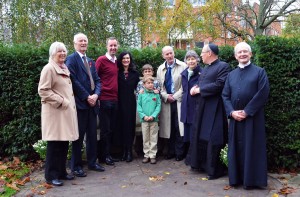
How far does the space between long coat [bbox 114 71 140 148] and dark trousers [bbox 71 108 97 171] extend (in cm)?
88

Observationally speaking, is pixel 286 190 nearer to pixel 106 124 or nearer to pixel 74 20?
pixel 106 124

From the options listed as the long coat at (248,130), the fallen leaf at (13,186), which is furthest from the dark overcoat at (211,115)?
the fallen leaf at (13,186)

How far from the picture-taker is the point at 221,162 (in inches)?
237

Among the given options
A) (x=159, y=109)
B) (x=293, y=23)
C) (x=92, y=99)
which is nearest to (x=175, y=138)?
(x=159, y=109)

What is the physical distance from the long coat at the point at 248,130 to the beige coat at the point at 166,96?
167 centimetres

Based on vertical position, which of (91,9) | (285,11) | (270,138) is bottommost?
(270,138)

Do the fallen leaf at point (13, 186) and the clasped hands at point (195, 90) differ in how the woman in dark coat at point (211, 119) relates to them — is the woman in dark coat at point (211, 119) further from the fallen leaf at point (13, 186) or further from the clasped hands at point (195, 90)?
the fallen leaf at point (13, 186)

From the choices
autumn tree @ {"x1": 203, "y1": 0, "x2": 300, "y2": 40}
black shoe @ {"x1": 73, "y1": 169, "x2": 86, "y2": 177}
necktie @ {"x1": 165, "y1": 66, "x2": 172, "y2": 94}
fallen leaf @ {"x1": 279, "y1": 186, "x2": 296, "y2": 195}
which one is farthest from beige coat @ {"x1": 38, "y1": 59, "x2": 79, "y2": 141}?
autumn tree @ {"x1": 203, "y1": 0, "x2": 300, "y2": 40}

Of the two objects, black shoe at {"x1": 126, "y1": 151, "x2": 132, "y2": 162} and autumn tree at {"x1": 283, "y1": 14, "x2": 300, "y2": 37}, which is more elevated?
autumn tree at {"x1": 283, "y1": 14, "x2": 300, "y2": 37}

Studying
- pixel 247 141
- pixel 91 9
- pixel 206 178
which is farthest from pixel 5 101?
pixel 91 9

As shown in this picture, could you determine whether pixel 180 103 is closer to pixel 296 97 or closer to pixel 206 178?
pixel 206 178

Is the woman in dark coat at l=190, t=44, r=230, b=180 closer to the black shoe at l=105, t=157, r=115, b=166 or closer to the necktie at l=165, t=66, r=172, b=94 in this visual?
the necktie at l=165, t=66, r=172, b=94

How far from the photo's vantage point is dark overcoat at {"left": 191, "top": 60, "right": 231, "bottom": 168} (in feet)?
19.3

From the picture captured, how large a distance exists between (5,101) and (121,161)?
2.63 m
